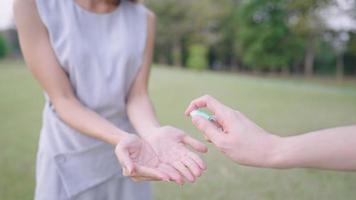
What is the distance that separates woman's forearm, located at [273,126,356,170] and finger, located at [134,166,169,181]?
305 millimetres

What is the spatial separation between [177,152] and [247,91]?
10663 millimetres

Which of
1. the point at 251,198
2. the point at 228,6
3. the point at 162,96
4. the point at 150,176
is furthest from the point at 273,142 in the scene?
the point at 228,6

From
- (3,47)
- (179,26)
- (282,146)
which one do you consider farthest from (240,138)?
(179,26)

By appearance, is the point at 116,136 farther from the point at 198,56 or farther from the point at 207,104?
the point at 198,56

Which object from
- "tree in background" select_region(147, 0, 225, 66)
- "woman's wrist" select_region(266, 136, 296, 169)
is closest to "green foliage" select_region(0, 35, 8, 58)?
"tree in background" select_region(147, 0, 225, 66)

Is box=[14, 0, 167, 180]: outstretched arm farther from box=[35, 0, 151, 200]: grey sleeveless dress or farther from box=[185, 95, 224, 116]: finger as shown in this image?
box=[185, 95, 224, 116]: finger

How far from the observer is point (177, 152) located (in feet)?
3.71

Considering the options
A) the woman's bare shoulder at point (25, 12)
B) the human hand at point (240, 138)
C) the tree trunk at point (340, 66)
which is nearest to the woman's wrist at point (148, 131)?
the human hand at point (240, 138)

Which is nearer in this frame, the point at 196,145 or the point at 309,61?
the point at 196,145

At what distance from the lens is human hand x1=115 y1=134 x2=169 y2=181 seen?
3.43ft

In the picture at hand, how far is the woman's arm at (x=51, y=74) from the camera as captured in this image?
1.22 meters

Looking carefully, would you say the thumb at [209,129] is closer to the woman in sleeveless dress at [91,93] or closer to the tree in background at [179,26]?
the woman in sleeveless dress at [91,93]

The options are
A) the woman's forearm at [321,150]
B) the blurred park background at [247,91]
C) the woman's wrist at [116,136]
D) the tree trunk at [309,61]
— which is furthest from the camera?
the tree trunk at [309,61]

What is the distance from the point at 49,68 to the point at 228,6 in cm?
2378
